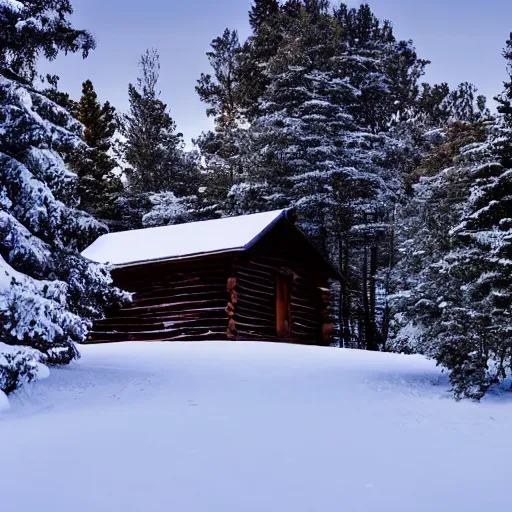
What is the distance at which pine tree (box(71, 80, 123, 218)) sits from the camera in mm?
37625

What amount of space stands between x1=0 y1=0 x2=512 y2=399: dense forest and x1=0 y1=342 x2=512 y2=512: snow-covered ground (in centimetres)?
114

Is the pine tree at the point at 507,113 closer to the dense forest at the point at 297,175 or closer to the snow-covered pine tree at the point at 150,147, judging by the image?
the dense forest at the point at 297,175

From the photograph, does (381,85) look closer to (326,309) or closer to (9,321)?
(326,309)

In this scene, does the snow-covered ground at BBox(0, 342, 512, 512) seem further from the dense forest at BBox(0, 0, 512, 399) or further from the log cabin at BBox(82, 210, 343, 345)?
the log cabin at BBox(82, 210, 343, 345)

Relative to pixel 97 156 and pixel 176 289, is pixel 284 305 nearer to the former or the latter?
pixel 176 289

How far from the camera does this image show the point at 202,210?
117 feet

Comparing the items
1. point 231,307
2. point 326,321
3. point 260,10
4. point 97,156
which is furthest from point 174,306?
point 260,10

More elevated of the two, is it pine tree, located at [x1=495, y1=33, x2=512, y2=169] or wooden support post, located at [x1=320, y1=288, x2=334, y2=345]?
pine tree, located at [x1=495, y1=33, x2=512, y2=169]

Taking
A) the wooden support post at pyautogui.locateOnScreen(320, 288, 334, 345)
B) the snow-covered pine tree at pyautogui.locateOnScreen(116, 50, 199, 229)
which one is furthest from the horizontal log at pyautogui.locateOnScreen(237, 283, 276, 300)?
the snow-covered pine tree at pyautogui.locateOnScreen(116, 50, 199, 229)

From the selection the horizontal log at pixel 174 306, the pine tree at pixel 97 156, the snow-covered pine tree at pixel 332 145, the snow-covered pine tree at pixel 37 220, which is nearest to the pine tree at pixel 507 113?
the snow-covered pine tree at pixel 37 220

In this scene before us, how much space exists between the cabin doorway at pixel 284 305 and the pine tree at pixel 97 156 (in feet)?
58.2

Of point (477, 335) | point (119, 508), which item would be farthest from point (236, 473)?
point (477, 335)

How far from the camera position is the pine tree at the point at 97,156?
3762 centimetres

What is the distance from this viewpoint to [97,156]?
3878 cm
